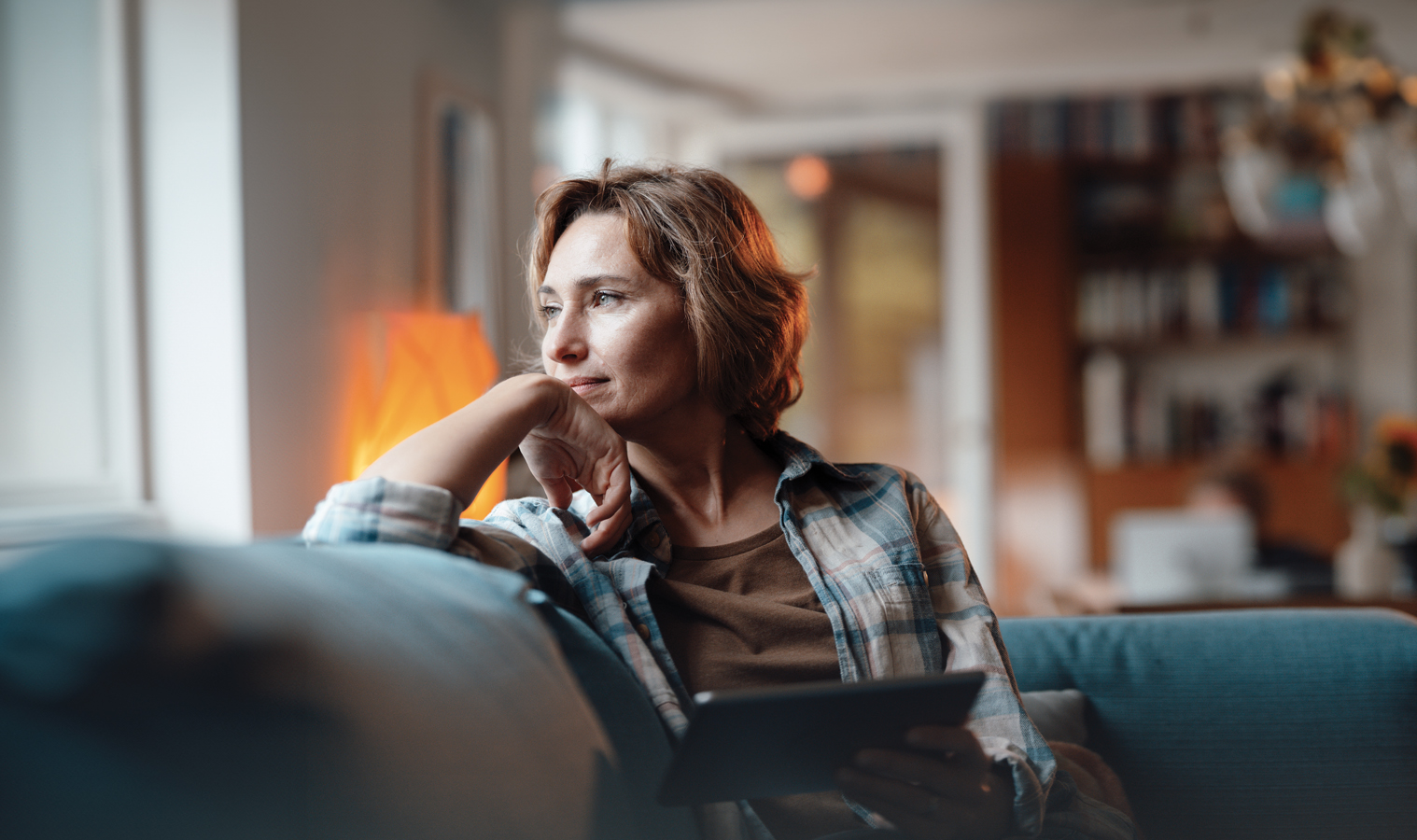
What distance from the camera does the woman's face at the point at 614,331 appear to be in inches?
43.7

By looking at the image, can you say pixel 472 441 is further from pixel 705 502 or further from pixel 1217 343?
pixel 1217 343

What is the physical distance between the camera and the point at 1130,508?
15.1 feet

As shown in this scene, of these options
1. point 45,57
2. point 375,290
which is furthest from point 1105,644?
point 45,57

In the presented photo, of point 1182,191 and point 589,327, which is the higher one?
point 1182,191

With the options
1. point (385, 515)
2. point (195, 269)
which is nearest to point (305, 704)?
point (385, 515)

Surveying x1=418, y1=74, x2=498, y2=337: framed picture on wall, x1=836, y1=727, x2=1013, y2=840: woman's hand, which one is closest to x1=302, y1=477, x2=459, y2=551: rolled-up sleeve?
x1=836, y1=727, x2=1013, y2=840: woman's hand

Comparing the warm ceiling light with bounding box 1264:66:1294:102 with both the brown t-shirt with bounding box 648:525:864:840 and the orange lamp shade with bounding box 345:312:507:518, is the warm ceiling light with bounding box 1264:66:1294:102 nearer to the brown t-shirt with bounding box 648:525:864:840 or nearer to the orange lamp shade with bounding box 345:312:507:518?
the orange lamp shade with bounding box 345:312:507:518

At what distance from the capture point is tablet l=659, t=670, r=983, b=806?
70 centimetres

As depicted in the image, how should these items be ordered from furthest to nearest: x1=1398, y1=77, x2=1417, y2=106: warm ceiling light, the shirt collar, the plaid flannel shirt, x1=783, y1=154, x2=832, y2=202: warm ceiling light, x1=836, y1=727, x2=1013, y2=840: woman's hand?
1. x1=783, y1=154, x2=832, y2=202: warm ceiling light
2. x1=1398, y1=77, x2=1417, y2=106: warm ceiling light
3. the shirt collar
4. the plaid flannel shirt
5. x1=836, y1=727, x2=1013, y2=840: woman's hand

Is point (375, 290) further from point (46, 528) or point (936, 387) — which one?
point (936, 387)

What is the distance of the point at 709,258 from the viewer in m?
1.13

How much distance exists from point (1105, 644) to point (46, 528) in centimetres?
190

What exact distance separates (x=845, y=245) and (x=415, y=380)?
2.54m

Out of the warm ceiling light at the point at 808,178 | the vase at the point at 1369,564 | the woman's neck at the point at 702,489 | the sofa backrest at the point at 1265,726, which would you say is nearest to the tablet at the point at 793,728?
the woman's neck at the point at 702,489
